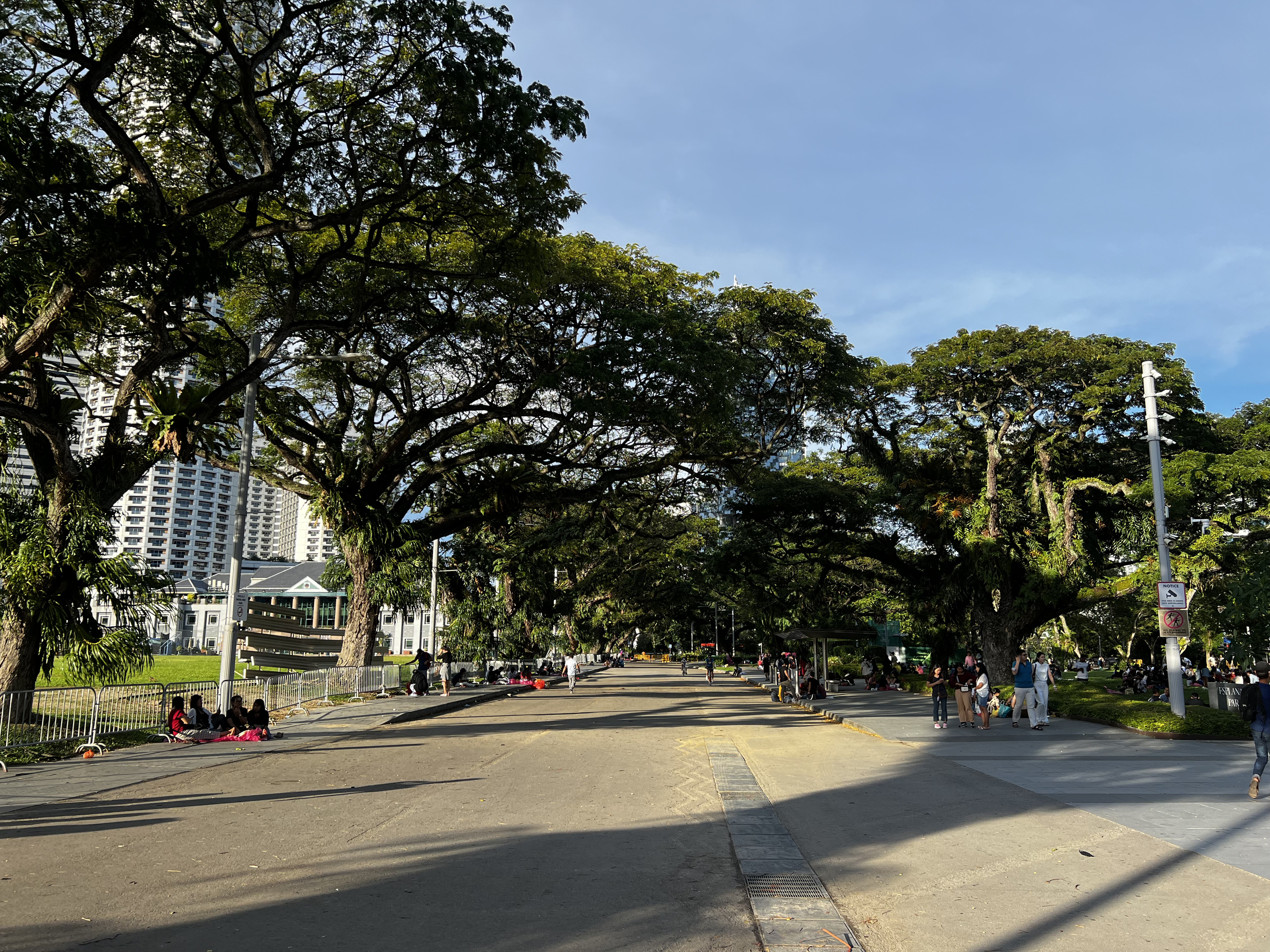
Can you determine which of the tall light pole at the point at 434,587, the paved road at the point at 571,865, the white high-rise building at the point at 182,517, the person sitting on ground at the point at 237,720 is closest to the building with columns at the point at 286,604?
the tall light pole at the point at 434,587

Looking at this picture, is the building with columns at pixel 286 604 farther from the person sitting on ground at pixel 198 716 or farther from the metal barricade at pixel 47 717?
the metal barricade at pixel 47 717

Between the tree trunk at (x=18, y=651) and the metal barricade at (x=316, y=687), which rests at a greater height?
the tree trunk at (x=18, y=651)

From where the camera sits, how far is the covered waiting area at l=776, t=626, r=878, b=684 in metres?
31.5

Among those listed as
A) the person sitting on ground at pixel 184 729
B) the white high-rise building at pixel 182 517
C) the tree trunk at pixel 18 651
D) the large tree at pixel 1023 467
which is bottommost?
the person sitting on ground at pixel 184 729

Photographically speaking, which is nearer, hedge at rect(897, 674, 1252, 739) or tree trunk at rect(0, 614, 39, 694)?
tree trunk at rect(0, 614, 39, 694)

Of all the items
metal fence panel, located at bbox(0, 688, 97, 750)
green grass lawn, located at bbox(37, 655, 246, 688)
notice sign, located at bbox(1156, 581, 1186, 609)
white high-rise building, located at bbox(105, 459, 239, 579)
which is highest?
white high-rise building, located at bbox(105, 459, 239, 579)

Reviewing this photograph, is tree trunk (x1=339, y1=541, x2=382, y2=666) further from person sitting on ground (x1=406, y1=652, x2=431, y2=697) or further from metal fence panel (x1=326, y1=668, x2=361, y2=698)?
person sitting on ground (x1=406, y1=652, x2=431, y2=697)

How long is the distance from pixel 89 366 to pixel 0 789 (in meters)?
13.4

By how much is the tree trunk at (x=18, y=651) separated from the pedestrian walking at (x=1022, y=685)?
1927 centimetres

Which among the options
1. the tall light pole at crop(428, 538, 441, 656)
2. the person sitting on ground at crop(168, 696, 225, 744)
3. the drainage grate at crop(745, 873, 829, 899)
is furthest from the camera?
the tall light pole at crop(428, 538, 441, 656)

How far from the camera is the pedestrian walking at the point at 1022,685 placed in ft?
65.7

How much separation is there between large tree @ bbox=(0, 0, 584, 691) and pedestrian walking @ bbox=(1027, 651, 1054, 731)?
1431cm

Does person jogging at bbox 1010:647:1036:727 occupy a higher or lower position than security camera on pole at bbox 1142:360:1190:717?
lower

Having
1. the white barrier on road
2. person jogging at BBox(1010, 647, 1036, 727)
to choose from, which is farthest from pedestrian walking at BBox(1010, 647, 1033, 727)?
the white barrier on road
